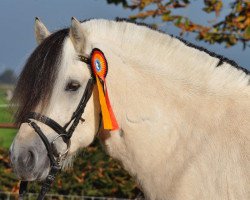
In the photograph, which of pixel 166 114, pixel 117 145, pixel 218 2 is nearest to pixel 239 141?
pixel 166 114

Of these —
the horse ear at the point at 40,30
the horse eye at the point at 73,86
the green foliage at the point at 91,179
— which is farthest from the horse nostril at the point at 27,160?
the green foliage at the point at 91,179

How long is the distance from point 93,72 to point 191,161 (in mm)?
870

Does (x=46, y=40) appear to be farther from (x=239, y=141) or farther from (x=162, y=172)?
(x=239, y=141)

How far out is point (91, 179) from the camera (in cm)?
904

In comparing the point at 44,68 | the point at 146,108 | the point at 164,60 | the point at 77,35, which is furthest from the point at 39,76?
the point at 164,60

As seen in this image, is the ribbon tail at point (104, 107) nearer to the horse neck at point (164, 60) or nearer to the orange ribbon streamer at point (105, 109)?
the orange ribbon streamer at point (105, 109)

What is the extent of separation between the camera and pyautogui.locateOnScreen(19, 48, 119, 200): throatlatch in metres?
3.71

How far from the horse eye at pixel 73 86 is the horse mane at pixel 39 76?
0.10m

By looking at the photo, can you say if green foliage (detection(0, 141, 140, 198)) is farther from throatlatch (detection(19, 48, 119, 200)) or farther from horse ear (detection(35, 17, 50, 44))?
throatlatch (detection(19, 48, 119, 200))

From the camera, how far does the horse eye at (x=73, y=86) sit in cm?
375

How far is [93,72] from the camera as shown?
3795 millimetres

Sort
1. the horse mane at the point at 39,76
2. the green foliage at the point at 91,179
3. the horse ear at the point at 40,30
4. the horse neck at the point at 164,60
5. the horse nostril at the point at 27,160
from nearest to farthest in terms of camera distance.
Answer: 1. the horse nostril at the point at 27,160
2. the horse mane at the point at 39,76
3. the horse neck at the point at 164,60
4. the horse ear at the point at 40,30
5. the green foliage at the point at 91,179

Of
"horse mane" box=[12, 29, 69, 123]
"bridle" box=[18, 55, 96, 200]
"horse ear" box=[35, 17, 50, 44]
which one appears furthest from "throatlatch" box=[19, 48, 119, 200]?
"horse ear" box=[35, 17, 50, 44]

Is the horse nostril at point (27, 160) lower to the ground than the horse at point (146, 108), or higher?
lower
